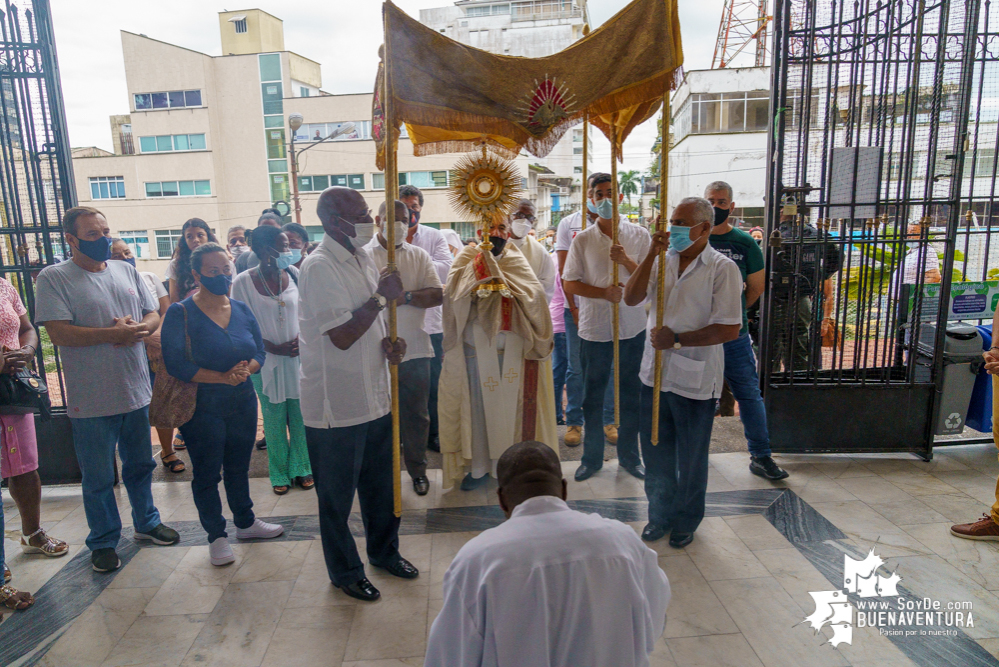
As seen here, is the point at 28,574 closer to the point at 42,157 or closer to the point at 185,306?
the point at 185,306

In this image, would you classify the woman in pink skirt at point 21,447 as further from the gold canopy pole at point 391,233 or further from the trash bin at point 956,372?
the trash bin at point 956,372

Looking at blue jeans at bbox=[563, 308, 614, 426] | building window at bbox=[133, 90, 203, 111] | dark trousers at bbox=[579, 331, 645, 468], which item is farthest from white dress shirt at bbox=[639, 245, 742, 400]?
building window at bbox=[133, 90, 203, 111]

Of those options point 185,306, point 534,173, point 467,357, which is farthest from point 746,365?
point 534,173

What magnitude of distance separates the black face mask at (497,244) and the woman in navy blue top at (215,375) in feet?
5.73

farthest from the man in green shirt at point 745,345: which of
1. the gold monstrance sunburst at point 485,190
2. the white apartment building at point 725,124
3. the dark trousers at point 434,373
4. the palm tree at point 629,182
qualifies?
the palm tree at point 629,182

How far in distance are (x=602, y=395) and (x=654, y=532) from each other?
4.06 feet

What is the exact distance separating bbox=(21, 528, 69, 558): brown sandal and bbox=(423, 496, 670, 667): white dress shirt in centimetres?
361

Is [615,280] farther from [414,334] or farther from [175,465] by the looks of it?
[175,465]

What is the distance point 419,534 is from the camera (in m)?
4.07

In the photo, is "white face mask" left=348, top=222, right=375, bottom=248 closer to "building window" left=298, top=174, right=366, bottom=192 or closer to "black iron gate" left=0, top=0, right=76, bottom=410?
"black iron gate" left=0, top=0, right=76, bottom=410

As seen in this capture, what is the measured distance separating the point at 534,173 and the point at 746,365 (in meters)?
31.2

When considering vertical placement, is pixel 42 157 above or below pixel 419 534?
above

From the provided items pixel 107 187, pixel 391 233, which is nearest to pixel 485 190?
pixel 391 233

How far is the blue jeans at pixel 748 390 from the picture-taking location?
4637 mm
